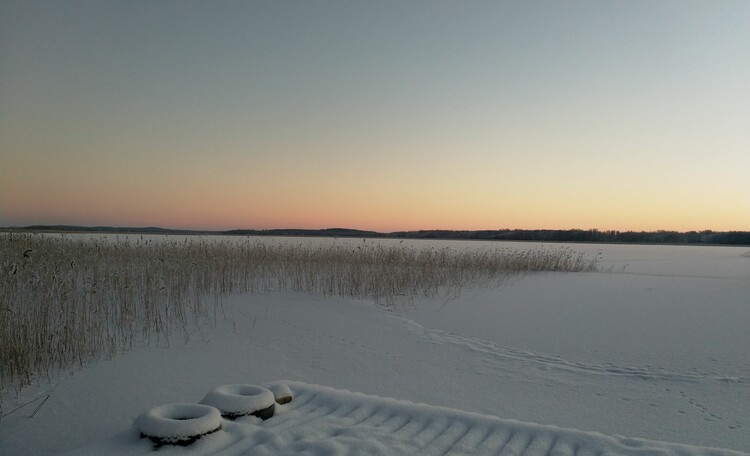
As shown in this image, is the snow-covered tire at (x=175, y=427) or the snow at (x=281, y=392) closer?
the snow-covered tire at (x=175, y=427)

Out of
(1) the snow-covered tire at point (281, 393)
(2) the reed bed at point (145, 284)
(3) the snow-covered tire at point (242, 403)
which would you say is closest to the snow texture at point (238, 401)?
(3) the snow-covered tire at point (242, 403)

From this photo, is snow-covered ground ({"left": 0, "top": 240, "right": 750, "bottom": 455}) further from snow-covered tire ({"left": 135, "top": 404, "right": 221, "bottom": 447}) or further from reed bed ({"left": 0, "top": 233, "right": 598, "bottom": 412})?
reed bed ({"left": 0, "top": 233, "right": 598, "bottom": 412})

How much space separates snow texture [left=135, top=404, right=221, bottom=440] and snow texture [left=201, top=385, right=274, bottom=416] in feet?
0.45

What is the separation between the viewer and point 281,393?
8.48 ft

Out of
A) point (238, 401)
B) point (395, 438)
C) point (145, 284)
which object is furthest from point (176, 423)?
point (145, 284)

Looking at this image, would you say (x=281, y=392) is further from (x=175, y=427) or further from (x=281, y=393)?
(x=175, y=427)

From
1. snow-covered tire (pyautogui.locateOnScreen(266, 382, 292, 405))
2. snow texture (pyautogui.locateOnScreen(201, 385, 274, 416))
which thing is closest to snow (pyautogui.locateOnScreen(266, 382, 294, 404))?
snow-covered tire (pyautogui.locateOnScreen(266, 382, 292, 405))

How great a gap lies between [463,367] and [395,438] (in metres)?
1.87

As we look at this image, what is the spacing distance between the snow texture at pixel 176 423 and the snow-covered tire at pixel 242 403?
14 centimetres

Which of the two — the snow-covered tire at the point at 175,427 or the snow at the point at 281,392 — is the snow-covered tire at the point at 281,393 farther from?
the snow-covered tire at the point at 175,427

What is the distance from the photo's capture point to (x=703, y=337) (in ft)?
15.6

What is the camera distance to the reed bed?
3467 millimetres

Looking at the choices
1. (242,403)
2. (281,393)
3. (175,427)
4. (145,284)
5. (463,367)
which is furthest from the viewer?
(145,284)

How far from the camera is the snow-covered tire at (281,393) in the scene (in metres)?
2.55
